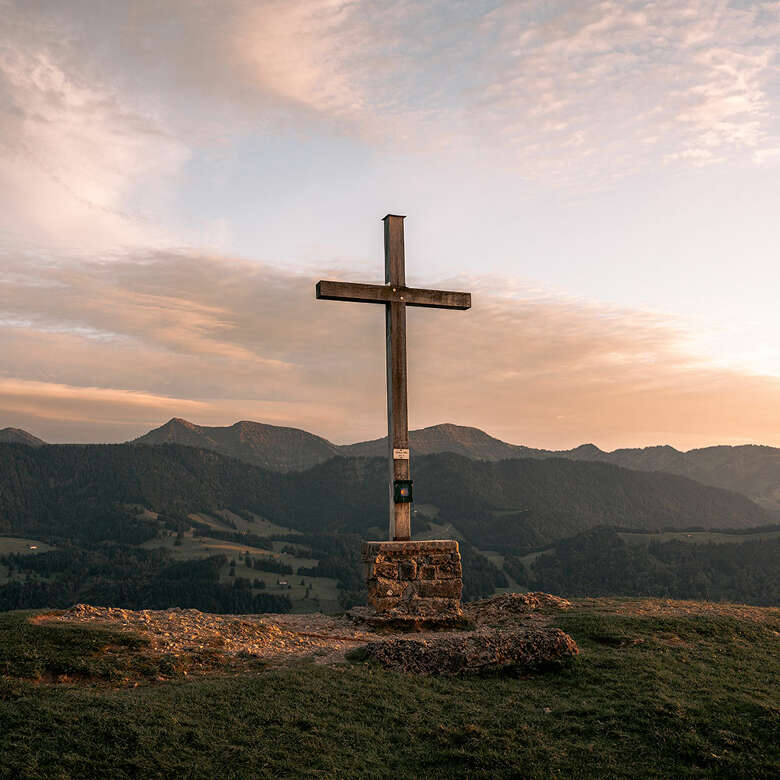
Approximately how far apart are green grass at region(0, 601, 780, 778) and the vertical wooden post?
5.69m

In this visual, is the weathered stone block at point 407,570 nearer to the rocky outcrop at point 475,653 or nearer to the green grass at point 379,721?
the rocky outcrop at point 475,653

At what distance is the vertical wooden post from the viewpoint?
15.6 metres

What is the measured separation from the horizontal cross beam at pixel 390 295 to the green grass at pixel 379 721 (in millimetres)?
8445

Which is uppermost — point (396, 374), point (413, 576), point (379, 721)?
point (396, 374)

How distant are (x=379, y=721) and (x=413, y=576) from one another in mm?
6840

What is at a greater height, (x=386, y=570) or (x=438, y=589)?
(x=386, y=570)

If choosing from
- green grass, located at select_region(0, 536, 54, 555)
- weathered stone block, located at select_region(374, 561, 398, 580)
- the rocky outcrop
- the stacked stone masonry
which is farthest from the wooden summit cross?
green grass, located at select_region(0, 536, 54, 555)

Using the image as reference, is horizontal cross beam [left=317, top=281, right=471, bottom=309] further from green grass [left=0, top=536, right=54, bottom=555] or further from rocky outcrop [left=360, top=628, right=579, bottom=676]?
green grass [left=0, top=536, right=54, bottom=555]

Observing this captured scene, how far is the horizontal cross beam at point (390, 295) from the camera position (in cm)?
1564

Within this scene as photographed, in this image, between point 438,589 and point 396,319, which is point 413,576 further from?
point 396,319

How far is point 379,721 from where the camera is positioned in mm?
7871

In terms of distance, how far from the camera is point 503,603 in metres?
15.6

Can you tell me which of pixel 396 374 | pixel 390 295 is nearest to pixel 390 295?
pixel 390 295

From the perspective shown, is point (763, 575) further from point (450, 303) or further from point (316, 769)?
point (316, 769)
